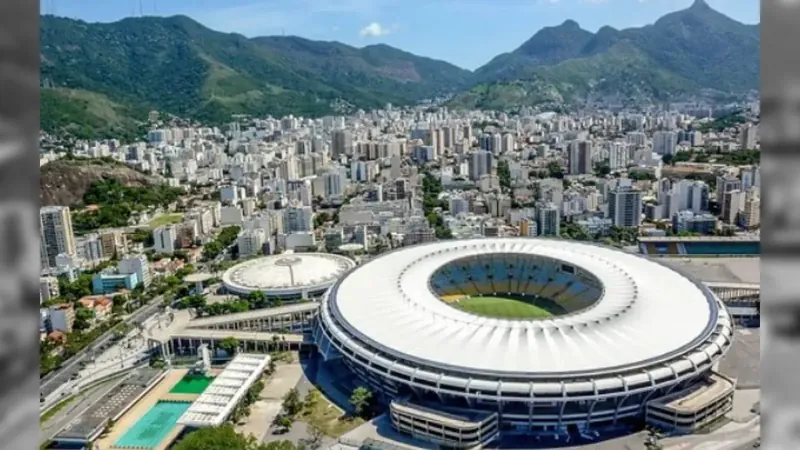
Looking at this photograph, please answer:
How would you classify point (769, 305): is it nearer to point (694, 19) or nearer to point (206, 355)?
point (206, 355)

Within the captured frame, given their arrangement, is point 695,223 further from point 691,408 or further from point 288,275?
point 288,275

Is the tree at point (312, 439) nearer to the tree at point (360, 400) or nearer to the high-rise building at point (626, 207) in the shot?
the tree at point (360, 400)

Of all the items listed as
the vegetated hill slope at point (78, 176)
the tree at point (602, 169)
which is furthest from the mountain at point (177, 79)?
the tree at point (602, 169)

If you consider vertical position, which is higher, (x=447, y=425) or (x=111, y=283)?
(x=111, y=283)

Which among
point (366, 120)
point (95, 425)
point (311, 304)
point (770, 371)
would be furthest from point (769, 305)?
point (366, 120)

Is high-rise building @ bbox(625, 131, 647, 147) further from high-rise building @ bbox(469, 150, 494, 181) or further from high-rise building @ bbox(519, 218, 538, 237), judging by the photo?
high-rise building @ bbox(519, 218, 538, 237)

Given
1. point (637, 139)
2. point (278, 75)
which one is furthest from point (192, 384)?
point (278, 75)

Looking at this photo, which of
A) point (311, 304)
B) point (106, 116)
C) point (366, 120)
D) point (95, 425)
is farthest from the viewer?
point (366, 120)
